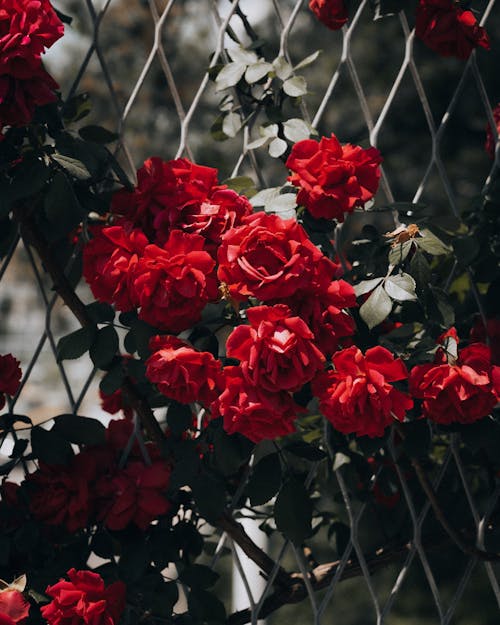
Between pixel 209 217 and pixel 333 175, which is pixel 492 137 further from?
pixel 209 217

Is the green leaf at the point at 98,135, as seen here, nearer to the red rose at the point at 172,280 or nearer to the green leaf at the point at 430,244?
the red rose at the point at 172,280

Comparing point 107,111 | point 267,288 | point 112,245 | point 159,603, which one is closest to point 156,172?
point 112,245

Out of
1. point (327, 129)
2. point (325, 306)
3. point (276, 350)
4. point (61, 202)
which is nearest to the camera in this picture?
point (276, 350)

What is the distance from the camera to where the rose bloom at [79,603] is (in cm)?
129

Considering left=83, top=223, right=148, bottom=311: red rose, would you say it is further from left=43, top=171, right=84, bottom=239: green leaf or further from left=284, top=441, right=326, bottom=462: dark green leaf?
left=284, top=441, right=326, bottom=462: dark green leaf

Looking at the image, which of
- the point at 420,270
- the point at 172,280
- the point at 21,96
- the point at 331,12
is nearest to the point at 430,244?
the point at 420,270

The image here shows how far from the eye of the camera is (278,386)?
1.19 metres

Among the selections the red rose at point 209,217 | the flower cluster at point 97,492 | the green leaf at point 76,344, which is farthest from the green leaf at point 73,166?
the flower cluster at point 97,492

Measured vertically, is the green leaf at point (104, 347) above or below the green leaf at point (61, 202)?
below

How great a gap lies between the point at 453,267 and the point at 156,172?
555 mm

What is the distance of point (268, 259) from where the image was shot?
1.22m

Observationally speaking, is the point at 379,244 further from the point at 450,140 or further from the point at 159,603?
the point at 450,140

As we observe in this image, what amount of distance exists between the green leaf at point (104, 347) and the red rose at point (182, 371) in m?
0.16

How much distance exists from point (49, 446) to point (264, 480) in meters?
0.34
